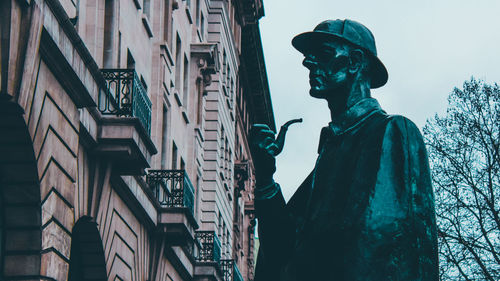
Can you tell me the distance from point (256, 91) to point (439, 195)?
46.4 meters

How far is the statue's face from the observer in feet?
17.7

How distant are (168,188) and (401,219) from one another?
30.0m

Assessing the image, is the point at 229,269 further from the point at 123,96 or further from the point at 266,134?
the point at 266,134

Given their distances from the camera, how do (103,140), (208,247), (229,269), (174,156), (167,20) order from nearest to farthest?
1. (103,140)
2. (167,20)
3. (174,156)
4. (208,247)
5. (229,269)

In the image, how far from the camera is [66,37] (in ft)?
61.0

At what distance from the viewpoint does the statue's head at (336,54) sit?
540cm

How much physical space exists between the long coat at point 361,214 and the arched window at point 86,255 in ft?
59.3

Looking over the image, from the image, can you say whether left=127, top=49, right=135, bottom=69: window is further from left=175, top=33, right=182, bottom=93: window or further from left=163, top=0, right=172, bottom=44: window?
left=175, top=33, right=182, bottom=93: window

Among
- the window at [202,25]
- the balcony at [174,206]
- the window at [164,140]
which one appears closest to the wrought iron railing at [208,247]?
the window at [164,140]

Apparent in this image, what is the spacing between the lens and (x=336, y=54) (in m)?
5.41

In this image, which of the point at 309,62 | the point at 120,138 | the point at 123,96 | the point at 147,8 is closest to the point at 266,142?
the point at 309,62

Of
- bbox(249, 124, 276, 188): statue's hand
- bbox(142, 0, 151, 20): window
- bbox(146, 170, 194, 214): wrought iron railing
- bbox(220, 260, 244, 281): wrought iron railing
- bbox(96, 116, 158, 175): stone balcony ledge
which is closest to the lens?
bbox(249, 124, 276, 188): statue's hand

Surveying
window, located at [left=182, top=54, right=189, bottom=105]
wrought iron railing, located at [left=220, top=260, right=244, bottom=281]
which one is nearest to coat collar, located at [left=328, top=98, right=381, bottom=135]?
window, located at [left=182, top=54, right=189, bottom=105]

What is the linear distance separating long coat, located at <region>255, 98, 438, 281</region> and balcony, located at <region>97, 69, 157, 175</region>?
1694 centimetres
